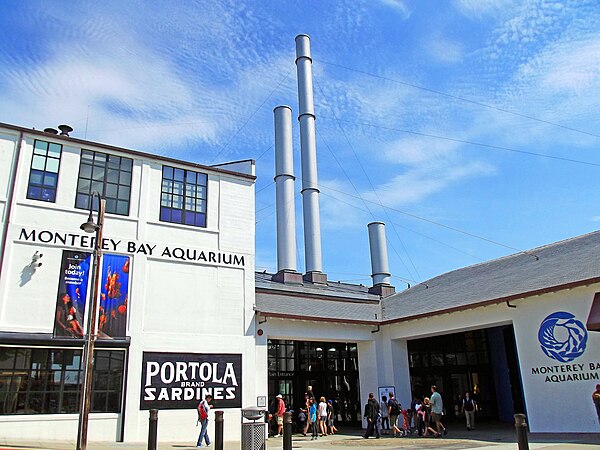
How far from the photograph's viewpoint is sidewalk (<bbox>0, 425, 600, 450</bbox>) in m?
13.4

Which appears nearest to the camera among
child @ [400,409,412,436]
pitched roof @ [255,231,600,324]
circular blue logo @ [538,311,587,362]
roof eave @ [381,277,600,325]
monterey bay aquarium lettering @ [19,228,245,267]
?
roof eave @ [381,277,600,325]

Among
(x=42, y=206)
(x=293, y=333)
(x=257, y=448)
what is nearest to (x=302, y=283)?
(x=293, y=333)

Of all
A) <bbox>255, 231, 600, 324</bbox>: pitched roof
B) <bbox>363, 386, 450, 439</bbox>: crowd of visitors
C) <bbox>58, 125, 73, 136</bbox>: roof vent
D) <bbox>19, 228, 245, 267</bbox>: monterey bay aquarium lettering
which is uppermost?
<bbox>58, 125, 73, 136</bbox>: roof vent

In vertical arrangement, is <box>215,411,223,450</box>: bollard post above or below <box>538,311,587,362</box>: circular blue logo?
below

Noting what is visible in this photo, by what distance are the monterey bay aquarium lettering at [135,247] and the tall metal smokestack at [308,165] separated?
33.4 ft

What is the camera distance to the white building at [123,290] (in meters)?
15.7

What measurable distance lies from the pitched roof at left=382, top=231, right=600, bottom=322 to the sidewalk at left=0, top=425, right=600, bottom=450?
4.20 m

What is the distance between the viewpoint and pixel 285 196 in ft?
99.9

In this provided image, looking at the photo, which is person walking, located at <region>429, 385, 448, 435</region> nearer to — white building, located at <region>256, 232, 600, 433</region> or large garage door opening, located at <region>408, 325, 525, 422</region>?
white building, located at <region>256, 232, 600, 433</region>

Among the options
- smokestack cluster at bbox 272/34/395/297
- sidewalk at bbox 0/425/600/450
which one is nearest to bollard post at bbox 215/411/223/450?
sidewalk at bbox 0/425/600/450

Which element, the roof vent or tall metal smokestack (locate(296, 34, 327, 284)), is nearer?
the roof vent

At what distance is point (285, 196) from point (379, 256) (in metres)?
7.00

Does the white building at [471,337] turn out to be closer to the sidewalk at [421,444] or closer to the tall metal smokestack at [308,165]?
the sidewalk at [421,444]

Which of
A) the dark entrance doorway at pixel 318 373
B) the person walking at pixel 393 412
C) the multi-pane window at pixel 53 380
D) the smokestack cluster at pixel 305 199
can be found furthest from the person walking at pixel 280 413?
the smokestack cluster at pixel 305 199
